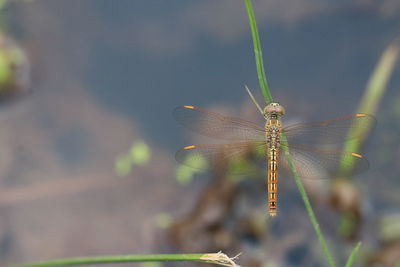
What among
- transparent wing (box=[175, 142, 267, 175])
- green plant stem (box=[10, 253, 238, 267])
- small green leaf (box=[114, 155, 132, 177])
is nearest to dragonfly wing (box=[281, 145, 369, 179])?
transparent wing (box=[175, 142, 267, 175])

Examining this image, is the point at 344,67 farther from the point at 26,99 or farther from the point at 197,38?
the point at 26,99

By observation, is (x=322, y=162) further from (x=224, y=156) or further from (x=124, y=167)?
(x=124, y=167)

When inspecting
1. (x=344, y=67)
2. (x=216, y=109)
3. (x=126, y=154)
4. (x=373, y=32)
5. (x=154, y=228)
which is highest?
(x=373, y=32)

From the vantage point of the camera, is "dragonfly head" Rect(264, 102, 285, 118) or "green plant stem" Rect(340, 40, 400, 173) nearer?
"dragonfly head" Rect(264, 102, 285, 118)

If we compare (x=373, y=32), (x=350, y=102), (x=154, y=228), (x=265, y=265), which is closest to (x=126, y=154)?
(x=154, y=228)

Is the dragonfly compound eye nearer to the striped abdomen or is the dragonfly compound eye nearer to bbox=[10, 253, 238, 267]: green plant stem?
the striped abdomen

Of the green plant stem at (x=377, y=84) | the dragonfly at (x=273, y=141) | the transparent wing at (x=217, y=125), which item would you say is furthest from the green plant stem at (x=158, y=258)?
the green plant stem at (x=377, y=84)

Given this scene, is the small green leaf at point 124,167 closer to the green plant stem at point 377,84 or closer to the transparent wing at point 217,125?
the transparent wing at point 217,125

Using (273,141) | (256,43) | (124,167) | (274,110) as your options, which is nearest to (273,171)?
(273,141)
